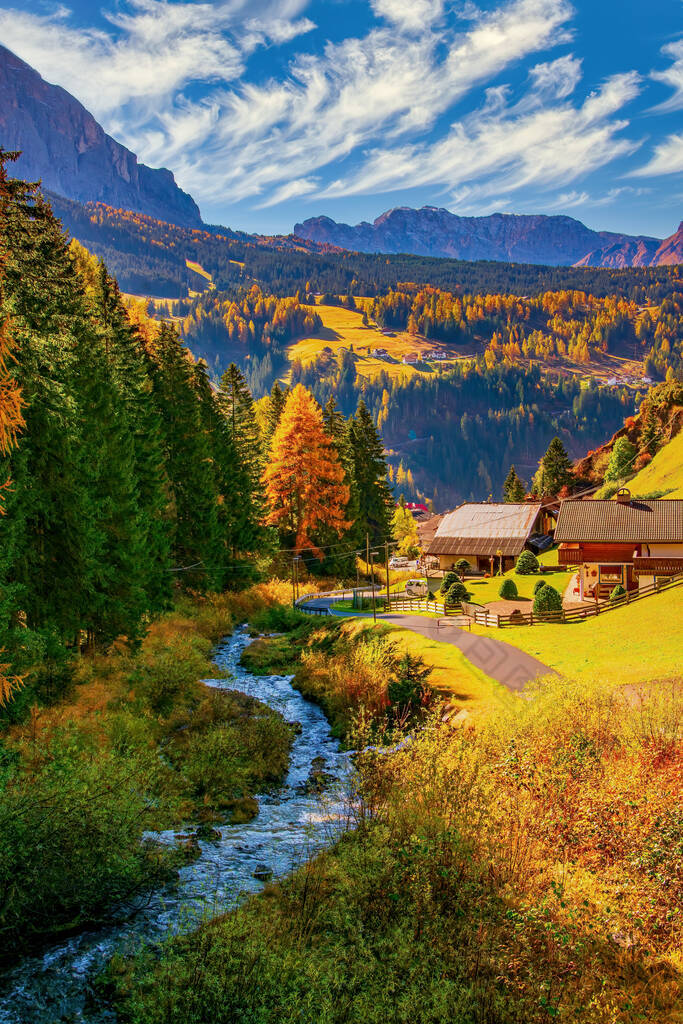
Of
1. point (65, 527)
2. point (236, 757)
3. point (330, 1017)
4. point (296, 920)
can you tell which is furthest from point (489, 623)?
point (330, 1017)

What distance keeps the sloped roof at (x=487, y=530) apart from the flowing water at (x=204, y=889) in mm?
44060

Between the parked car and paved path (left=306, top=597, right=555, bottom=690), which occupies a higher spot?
paved path (left=306, top=597, right=555, bottom=690)

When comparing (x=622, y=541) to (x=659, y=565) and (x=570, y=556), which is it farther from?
(x=570, y=556)

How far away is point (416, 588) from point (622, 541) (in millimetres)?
24432

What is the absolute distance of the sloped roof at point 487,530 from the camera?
208ft

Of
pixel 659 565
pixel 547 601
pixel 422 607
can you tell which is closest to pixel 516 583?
pixel 422 607

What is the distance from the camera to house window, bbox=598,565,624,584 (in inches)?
1679

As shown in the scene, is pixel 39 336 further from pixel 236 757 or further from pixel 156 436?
pixel 156 436

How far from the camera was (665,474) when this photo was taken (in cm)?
6444

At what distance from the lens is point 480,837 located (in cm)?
1034

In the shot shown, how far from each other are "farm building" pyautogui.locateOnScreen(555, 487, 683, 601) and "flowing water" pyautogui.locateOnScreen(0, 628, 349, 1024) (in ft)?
93.6

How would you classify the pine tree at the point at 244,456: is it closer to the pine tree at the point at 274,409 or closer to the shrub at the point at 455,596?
the pine tree at the point at 274,409

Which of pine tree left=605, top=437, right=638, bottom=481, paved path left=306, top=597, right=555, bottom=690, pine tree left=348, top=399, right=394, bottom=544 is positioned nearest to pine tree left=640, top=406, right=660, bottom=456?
pine tree left=605, top=437, right=638, bottom=481

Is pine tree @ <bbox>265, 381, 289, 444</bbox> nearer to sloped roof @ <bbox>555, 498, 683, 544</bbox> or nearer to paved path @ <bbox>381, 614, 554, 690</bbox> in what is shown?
sloped roof @ <bbox>555, 498, 683, 544</bbox>
